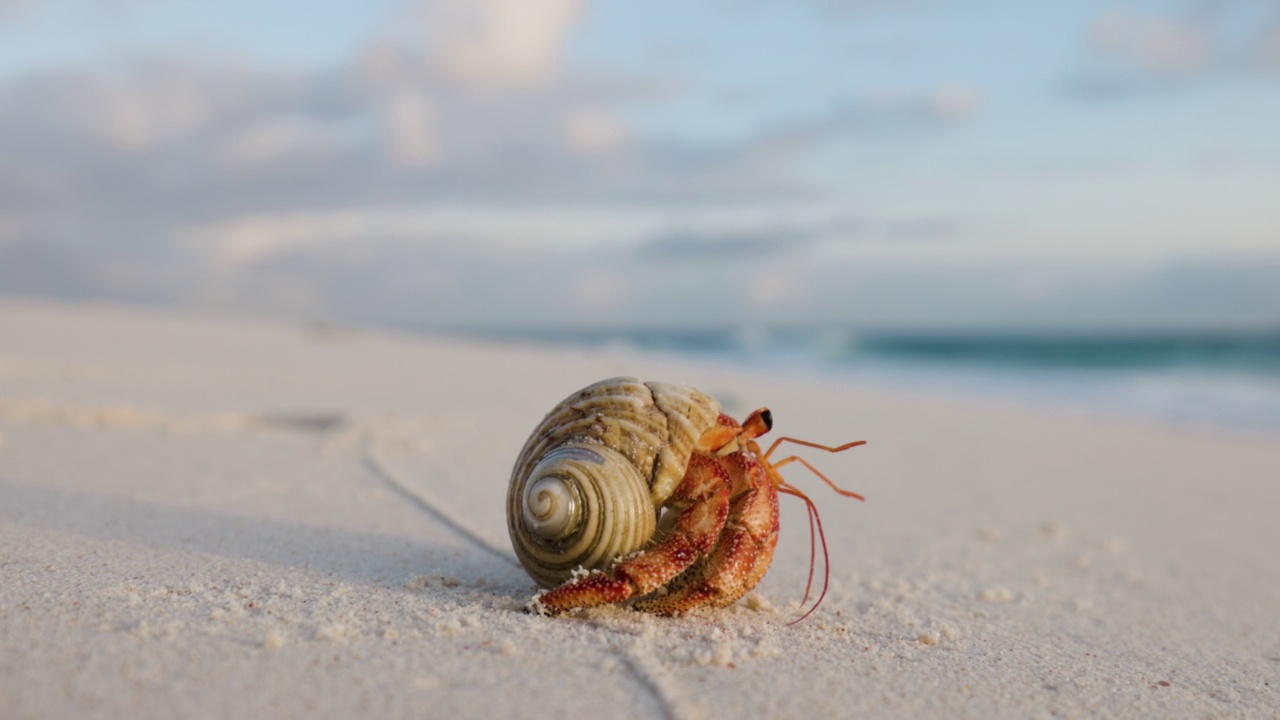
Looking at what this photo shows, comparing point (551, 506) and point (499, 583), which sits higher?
point (551, 506)

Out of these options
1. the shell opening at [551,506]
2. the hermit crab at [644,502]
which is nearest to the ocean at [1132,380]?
the hermit crab at [644,502]

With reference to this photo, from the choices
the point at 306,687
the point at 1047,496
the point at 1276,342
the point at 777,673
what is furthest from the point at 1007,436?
the point at 1276,342

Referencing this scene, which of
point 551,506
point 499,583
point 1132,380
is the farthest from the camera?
point 1132,380

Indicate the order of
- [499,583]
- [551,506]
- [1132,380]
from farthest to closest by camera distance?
1. [1132,380]
2. [499,583]
3. [551,506]

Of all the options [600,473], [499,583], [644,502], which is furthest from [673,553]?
[499,583]

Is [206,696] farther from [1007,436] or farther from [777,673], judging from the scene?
[1007,436]

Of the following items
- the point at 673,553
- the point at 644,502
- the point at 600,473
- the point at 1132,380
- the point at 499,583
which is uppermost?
the point at 600,473

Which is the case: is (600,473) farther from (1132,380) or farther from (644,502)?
(1132,380)

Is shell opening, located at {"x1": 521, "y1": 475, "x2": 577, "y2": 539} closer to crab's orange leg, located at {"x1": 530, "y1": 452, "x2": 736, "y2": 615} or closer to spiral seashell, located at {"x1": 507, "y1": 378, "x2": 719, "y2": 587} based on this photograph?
spiral seashell, located at {"x1": 507, "y1": 378, "x2": 719, "y2": 587}
